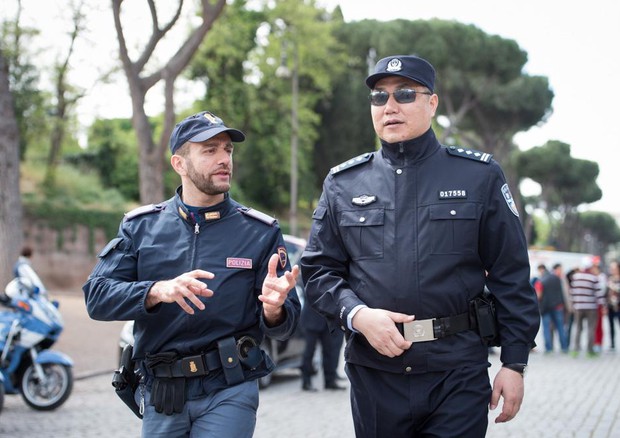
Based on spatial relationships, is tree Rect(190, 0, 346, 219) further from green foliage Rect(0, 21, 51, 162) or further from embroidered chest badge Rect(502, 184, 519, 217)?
embroidered chest badge Rect(502, 184, 519, 217)

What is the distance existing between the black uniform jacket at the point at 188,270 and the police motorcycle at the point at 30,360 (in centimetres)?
585

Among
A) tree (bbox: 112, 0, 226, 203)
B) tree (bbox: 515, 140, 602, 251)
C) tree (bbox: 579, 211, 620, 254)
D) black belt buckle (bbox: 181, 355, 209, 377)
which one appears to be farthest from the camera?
tree (bbox: 579, 211, 620, 254)

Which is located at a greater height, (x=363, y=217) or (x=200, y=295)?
(x=363, y=217)

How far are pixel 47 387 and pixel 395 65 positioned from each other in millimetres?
6898

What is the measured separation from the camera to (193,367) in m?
3.58

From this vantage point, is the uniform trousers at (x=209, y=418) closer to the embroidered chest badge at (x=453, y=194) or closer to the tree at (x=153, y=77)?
the embroidered chest badge at (x=453, y=194)

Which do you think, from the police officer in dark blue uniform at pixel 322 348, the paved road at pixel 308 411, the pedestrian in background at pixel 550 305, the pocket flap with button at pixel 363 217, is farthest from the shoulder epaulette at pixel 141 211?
the pedestrian in background at pixel 550 305

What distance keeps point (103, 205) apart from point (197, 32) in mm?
19037

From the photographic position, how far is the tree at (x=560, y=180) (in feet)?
204

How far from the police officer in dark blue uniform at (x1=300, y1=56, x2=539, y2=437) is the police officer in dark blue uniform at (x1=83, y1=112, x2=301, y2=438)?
287mm

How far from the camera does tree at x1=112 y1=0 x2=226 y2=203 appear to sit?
15.8 metres

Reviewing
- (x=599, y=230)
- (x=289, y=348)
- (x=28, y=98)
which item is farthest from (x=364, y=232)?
(x=599, y=230)

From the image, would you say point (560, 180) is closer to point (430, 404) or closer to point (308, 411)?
point (308, 411)

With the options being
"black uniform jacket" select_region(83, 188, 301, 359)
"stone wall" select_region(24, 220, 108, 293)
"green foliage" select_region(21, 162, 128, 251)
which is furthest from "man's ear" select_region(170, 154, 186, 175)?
"green foliage" select_region(21, 162, 128, 251)
